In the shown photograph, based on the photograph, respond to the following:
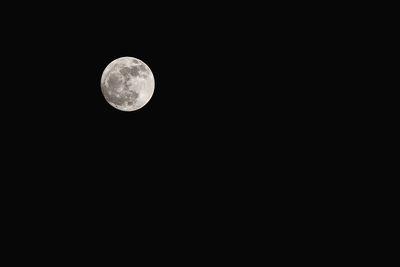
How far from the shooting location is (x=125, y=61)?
20.8 ft

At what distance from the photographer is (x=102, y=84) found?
638cm

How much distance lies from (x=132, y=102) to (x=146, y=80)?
0.49 m

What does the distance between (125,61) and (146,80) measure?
0.53 m

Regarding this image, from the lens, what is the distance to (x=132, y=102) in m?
6.30

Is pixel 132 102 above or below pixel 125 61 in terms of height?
below

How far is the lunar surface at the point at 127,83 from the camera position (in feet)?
20.3

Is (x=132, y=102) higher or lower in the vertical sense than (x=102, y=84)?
lower

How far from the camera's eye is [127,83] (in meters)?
6.18

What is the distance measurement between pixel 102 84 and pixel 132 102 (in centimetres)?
68

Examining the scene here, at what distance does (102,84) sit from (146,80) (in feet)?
2.75

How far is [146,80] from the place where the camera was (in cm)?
636

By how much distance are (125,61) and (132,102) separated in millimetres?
789

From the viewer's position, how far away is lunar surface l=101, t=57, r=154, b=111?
619 centimetres
